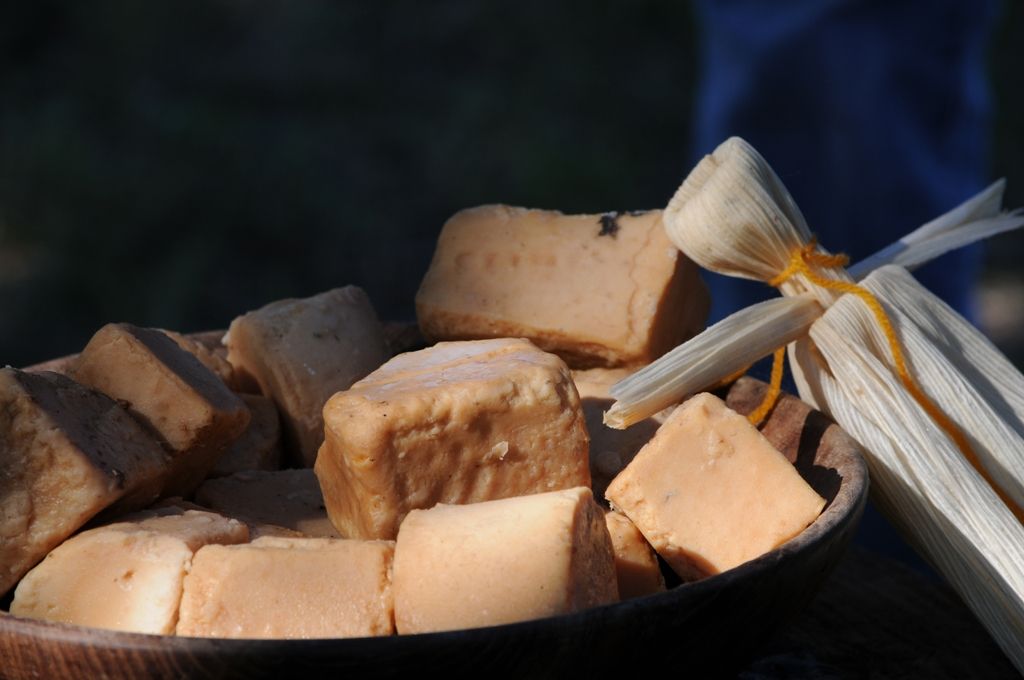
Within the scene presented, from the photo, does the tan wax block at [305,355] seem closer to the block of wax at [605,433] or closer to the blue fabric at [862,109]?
the block of wax at [605,433]

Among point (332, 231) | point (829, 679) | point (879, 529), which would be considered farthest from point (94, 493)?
point (332, 231)

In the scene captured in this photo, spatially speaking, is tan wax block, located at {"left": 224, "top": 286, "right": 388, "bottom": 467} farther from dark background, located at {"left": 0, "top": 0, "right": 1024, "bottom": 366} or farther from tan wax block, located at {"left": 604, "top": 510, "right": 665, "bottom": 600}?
dark background, located at {"left": 0, "top": 0, "right": 1024, "bottom": 366}

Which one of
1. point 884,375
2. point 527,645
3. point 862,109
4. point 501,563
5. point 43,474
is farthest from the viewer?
point 862,109

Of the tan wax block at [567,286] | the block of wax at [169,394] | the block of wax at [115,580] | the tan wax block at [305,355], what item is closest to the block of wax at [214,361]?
the tan wax block at [305,355]

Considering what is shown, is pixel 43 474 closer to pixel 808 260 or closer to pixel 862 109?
pixel 808 260

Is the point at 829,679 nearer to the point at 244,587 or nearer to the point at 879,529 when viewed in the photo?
the point at 244,587

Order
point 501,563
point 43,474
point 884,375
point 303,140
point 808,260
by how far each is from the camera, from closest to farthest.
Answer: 1. point 501,563
2. point 43,474
3. point 884,375
4. point 808,260
5. point 303,140

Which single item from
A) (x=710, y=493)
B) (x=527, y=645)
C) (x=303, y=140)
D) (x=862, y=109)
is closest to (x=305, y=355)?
(x=710, y=493)

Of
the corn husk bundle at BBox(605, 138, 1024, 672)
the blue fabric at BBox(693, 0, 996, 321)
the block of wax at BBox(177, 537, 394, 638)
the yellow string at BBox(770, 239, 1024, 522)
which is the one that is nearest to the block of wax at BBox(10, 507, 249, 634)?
the block of wax at BBox(177, 537, 394, 638)
